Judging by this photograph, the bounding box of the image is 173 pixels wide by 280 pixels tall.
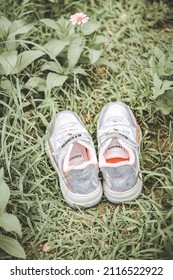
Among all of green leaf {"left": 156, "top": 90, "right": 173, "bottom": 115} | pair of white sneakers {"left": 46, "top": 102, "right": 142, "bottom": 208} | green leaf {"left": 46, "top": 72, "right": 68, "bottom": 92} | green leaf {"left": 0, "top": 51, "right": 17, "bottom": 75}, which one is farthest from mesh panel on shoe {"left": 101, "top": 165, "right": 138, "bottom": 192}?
green leaf {"left": 0, "top": 51, "right": 17, "bottom": 75}

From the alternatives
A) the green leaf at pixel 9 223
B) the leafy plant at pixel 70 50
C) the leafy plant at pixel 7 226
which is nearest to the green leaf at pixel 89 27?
the leafy plant at pixel 70 50

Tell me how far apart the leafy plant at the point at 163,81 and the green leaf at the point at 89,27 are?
0.30 meters

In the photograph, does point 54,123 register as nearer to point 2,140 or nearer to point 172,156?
point 2,140

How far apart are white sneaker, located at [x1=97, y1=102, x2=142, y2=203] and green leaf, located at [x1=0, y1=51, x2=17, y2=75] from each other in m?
0.41

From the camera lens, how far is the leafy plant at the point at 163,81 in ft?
5.86

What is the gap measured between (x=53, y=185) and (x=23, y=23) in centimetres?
69

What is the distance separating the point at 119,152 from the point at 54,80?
44cm

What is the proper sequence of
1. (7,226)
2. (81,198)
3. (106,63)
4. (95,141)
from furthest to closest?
1. (106,63)
2. (95,141)
3. (81,198)
4. (7,226)

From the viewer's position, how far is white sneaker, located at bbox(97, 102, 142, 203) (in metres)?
1.65

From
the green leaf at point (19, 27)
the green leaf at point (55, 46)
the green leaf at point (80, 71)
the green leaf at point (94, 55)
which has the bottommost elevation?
the green leaf at point (80, 71)

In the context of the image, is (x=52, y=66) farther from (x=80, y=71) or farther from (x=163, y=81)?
(x=163, y=81)

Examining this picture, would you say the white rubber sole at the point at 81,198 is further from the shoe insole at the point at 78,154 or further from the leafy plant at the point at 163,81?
the leafy plant at the point at 163,81

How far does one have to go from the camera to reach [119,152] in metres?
1.72

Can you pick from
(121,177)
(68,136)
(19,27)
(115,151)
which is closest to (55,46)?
(19,27)
